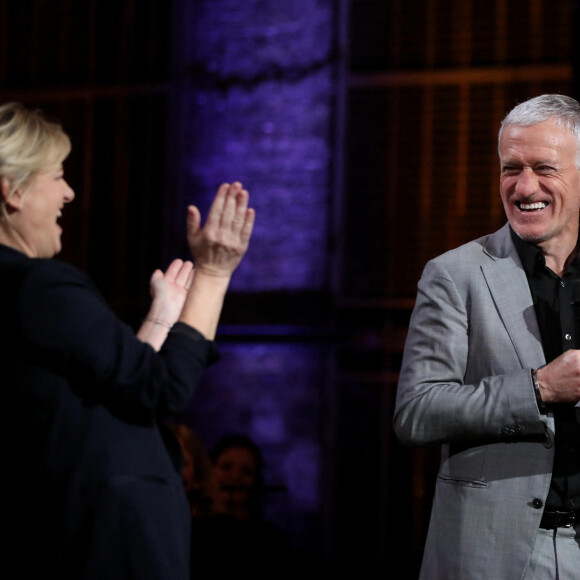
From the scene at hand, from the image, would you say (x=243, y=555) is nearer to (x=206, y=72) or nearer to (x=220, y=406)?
(x=220, y=406)

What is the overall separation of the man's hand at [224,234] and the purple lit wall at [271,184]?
3609 millimetres

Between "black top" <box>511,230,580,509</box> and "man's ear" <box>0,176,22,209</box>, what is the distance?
4.04 feet

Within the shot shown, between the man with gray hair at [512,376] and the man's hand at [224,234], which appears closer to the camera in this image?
the man's hand at [224,234]

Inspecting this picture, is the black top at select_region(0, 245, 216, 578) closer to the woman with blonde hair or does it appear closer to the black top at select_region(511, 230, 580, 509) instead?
the woman with blonde hair

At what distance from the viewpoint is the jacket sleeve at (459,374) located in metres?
2.15

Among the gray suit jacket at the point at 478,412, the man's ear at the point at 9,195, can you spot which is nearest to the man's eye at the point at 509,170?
the gray suit jacket at the point at 478,412

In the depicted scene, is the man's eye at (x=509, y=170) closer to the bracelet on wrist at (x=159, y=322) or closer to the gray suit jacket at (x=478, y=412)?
the gray suit jacket at (x=478, y=412)

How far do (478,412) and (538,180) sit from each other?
0.65 meters

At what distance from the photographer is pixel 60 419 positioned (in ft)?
5.72

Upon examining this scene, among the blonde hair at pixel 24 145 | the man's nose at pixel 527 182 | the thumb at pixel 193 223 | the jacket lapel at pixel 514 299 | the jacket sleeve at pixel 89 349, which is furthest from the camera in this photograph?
the man's nose at pixel 527 182

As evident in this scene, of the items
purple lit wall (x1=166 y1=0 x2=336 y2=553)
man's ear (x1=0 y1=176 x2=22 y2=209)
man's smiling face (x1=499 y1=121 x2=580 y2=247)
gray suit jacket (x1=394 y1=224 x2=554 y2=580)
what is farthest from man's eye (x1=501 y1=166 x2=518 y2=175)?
purple lit wall (x1=166 y1=0 x2=336 y2=553)

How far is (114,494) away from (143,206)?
4280 millimetres

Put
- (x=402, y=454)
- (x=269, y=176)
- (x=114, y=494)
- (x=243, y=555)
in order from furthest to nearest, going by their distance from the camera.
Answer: (x=269, y=176)
(x=402, y=454)
(x=243, y=555)
(x=114, y=494)

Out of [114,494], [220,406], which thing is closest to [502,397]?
[114,494]
